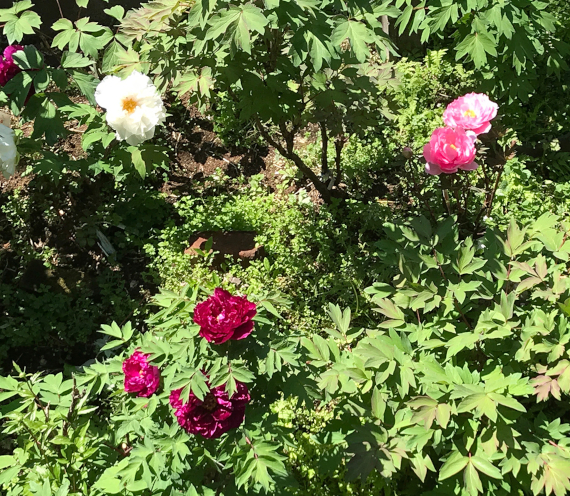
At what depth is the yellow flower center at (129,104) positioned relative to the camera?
7.35 ft

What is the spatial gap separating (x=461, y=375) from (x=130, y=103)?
5.39 ft

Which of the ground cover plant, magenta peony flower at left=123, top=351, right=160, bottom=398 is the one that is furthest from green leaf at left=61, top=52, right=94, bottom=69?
magenta peony flower at left=123, top=351, right=160, bottom=398

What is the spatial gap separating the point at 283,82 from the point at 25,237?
73.3 inches

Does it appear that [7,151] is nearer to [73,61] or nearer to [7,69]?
[7,69]

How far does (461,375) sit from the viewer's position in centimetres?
160

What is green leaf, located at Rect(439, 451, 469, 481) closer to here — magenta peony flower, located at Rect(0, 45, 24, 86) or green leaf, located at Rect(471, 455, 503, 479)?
green leaf, located at Rect(471, 455, 503, 479)

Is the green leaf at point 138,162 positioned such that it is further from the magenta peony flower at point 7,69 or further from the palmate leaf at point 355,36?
the palmate leaf at point 355,36

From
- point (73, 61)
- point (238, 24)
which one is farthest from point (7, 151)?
point (238, 24)

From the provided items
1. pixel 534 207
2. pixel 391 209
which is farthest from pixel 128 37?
pixel 534 207

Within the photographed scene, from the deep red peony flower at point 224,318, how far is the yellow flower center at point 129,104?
1162mm

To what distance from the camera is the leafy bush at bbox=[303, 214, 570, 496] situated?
152 centimetres

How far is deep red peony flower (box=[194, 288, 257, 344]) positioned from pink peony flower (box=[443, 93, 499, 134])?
120cm

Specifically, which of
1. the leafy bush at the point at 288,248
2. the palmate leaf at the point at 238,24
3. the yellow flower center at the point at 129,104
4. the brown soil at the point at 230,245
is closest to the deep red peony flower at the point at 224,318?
the palmate leaf at the point at 238,24

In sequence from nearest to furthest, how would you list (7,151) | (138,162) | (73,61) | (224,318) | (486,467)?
(224,318) < (486,467) < (7,151) < (73,61) < (138,162)
